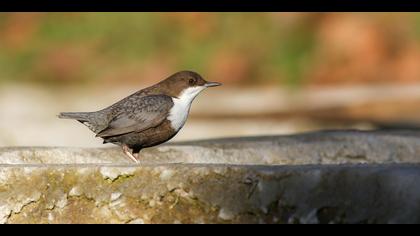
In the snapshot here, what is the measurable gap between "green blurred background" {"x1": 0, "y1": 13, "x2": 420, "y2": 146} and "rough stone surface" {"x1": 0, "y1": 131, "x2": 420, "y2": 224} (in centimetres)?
813

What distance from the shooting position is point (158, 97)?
668 cm

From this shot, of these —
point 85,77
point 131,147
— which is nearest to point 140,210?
point 131,147

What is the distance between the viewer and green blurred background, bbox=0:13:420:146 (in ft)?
45.1

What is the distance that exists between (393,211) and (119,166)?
48.3 inches

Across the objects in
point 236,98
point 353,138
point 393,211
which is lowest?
point 236,98

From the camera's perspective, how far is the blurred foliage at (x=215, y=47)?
1462 centimetres

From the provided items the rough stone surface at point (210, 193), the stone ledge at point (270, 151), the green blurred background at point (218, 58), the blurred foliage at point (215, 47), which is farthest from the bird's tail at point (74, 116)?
the blurred foliage at point (215, 47)

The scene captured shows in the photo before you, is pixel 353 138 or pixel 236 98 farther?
pixel 236 98

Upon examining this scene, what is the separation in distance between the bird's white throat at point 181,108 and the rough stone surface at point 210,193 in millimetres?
1762

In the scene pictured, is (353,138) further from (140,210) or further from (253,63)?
(253,63)

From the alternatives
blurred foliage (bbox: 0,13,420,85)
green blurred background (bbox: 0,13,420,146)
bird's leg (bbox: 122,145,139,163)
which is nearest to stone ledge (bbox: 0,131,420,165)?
bird's leg (bbox: 122,145,139,163)

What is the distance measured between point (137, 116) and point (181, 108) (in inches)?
12.1

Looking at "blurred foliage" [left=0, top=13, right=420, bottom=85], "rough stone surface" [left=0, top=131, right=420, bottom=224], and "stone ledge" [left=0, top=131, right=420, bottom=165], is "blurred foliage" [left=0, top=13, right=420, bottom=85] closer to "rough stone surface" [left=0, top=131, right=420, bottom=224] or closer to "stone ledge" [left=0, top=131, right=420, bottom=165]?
"stone ledge" [left=0, top=131, right=420, bottom=165]

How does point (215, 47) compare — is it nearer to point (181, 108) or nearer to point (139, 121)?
point (181, 108)
